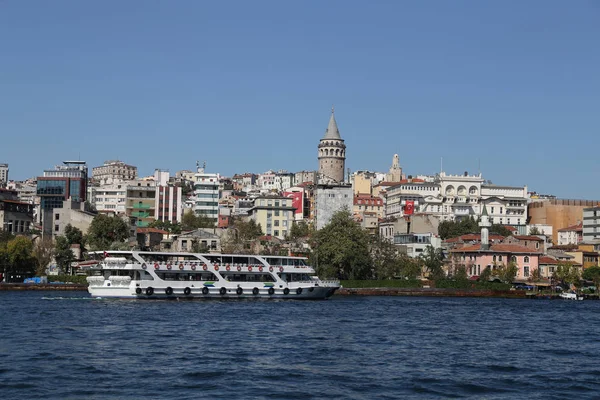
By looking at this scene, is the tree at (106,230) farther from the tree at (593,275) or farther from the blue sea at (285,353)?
the tree at (593,275)

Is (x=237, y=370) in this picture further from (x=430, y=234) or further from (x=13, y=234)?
(x=430, y=234)

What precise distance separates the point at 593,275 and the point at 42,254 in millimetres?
56125

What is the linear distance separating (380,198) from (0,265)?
8553 centimetres

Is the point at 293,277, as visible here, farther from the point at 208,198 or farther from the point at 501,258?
the point at 208,198

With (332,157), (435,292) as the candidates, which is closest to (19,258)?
(435,292)

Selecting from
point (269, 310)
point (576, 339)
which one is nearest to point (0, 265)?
point (269, 310)

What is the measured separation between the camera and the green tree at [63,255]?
89500mm

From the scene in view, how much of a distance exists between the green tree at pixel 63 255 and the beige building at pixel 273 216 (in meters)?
35.8

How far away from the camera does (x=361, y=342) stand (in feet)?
131

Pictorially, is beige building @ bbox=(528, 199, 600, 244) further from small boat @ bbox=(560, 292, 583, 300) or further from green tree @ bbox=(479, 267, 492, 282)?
small boat @ bbox=(560, 292, 583, 300)

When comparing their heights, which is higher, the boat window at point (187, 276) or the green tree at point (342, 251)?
the green tree at point (342, 251)

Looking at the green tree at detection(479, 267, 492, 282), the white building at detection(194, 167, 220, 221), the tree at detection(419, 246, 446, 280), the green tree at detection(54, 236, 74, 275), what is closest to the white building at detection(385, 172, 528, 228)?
the white building at detection(194, 167, 220, 221)

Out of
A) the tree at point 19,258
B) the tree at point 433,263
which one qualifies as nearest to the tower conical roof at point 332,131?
the tree at point 433,263

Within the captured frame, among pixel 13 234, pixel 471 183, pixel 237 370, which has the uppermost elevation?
pixel 471 183
